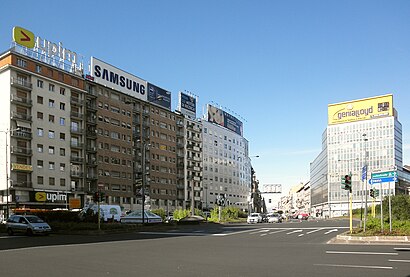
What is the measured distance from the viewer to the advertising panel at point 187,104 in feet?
373

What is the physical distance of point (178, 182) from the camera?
108625 mm

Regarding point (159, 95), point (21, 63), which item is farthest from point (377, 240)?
point (159, 95)

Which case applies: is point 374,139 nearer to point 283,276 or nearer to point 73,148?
point 73,148

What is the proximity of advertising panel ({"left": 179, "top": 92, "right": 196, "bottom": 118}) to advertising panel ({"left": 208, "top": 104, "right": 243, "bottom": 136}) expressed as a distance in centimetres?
1128

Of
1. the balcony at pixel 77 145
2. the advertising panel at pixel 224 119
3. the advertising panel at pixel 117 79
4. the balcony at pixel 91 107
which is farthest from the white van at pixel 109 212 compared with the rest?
the advertising panel at pixel 224 119

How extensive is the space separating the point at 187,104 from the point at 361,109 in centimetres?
5343

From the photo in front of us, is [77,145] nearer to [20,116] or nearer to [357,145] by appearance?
[20,116]

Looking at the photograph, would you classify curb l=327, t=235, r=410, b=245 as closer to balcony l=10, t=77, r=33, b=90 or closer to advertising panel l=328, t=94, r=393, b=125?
balcony l=10, t=77, r=33, b=90

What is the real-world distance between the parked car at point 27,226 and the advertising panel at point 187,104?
8156cm

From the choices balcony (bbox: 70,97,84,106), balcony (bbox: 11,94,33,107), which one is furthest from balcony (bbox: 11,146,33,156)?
balcony (bbox: 70,97,84,106)

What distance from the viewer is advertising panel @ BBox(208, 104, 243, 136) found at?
131 metres

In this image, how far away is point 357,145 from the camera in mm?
131625

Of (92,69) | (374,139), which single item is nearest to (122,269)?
(92,69)

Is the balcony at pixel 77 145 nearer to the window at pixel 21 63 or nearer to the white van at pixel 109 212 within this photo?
the window at pixel 21 63
